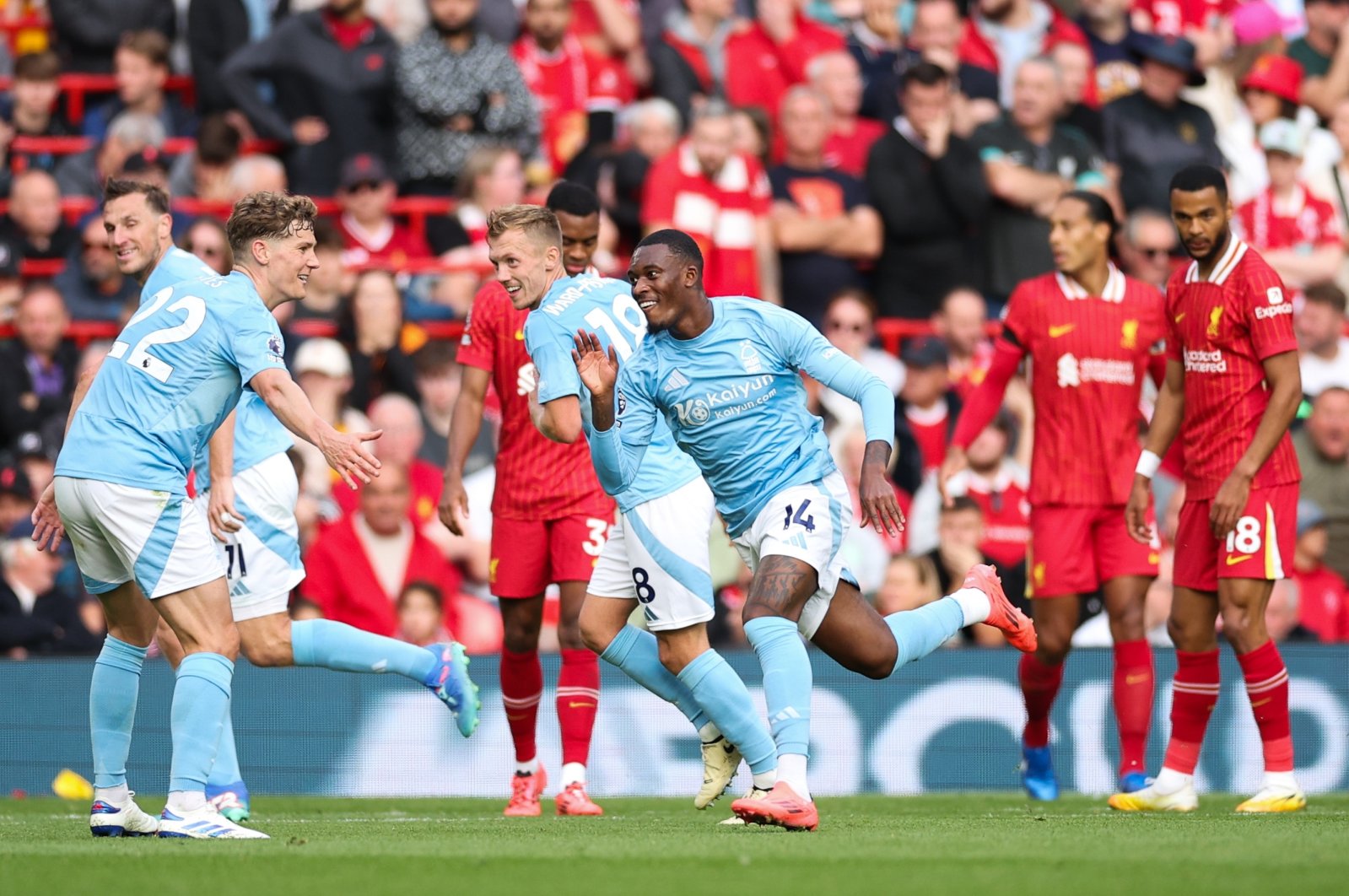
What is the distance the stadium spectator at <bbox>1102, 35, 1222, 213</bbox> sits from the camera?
16.8m

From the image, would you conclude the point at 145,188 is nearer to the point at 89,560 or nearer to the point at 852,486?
the point at 89,560

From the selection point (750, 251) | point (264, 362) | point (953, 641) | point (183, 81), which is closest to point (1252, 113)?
point (750, 251)

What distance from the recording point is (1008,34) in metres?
18.1

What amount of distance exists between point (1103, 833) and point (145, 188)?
4.92 m

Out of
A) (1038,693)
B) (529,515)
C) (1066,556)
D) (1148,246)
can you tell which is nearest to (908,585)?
(1038,693)

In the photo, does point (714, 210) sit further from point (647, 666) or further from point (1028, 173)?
point (647, 666)

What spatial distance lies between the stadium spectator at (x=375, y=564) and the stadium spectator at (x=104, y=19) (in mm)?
6247

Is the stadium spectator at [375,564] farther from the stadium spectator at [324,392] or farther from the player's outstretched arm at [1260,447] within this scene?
the player's outstretched arm at [1260,447]

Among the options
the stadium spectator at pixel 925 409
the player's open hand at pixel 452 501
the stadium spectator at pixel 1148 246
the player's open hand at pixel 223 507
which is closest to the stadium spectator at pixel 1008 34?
the stadium spectator at pixel 1148 246

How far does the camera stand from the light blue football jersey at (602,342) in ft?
29.5

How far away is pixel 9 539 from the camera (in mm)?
13641

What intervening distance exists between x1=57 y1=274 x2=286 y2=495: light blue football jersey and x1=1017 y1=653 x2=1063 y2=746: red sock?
475 centimetres

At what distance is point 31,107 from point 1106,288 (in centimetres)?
993

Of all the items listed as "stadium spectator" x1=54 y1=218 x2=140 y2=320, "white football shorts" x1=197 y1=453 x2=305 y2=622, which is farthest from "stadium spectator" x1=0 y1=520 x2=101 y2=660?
"white football shorts" x1=197 y1=453 x2=305 y2=622
